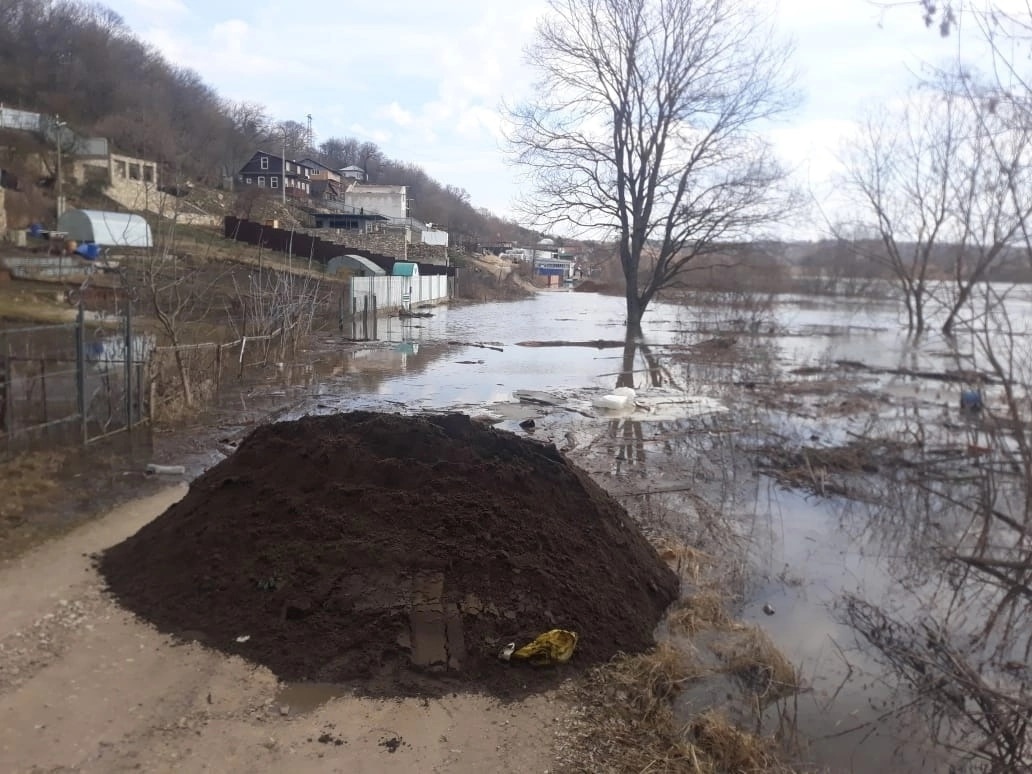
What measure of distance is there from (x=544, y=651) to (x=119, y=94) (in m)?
81.0

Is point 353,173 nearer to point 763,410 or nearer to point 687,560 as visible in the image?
point 763,410

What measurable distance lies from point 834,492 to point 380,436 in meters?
6.50

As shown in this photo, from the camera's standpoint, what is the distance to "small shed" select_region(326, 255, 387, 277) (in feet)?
145

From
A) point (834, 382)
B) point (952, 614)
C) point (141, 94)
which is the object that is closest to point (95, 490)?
point (952, 614)

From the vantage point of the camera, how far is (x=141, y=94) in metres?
74.4

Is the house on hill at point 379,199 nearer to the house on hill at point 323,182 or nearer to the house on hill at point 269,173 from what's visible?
the house on hill at point 323,182

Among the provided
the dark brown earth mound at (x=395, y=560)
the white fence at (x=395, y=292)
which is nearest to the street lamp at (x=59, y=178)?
the white fence at (x=395, y=292)

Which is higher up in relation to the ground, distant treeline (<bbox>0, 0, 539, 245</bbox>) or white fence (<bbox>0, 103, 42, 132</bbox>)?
distant treeline (<bbox>0, 0, 539, 245</bbox>)

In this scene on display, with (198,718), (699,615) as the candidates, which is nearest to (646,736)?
(699,615)

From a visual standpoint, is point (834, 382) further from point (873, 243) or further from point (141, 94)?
point (141, 94)

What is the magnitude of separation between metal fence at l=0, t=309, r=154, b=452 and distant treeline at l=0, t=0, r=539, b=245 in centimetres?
3879

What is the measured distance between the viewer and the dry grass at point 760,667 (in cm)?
514

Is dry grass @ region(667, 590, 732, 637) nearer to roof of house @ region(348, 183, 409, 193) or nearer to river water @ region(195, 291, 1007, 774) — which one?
river water @ region(195, 291, 1007, 774)

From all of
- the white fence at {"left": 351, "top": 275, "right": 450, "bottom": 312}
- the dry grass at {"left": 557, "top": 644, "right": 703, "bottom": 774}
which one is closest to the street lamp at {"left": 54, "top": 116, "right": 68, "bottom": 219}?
the white fence at {"left": 351, "top": 275, "right": 450, "bottom": 312}
